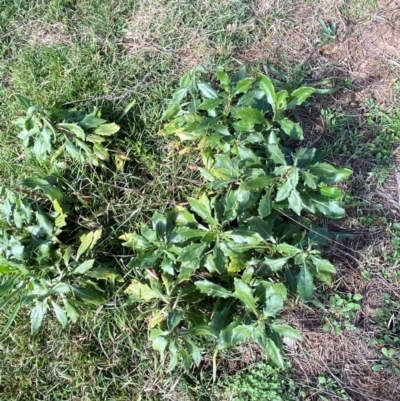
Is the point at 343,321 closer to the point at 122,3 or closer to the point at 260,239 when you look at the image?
the point at 260,239

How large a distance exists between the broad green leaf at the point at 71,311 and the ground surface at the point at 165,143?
0.18 metres

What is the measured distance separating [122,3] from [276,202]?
1712mm

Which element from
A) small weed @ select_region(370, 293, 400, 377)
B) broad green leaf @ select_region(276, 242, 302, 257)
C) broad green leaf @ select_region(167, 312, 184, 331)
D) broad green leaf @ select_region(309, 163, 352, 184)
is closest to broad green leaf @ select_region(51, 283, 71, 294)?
broad green leaf @ select_region(167, 312, 184, 331)

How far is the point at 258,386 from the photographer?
2238 mm

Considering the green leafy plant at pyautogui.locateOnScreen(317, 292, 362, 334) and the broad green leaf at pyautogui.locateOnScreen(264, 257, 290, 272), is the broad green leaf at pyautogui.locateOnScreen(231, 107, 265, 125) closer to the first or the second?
the broad green leaf at pyautogui.locateOnScreen(264, 257, 290, 272)

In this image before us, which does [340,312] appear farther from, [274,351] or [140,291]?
[140,291]

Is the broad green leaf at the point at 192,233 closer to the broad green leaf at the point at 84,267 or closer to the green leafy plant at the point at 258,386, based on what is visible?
the broad green leaf at the point at 84,267

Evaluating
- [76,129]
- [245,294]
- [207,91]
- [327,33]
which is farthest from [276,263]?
[327,33]

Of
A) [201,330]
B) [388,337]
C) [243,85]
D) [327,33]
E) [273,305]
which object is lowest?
[388,337]

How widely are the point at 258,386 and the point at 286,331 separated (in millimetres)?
419

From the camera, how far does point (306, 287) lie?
200 centimetres

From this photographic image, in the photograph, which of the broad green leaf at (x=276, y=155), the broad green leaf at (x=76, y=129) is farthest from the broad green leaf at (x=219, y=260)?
the broad green leaf at (x=76, y=129)

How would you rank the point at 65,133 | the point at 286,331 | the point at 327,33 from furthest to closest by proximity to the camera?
the point at 327,33 → the point at 65,133 → the point at 286,331

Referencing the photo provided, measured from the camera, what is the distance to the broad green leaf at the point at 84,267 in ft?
7.18
